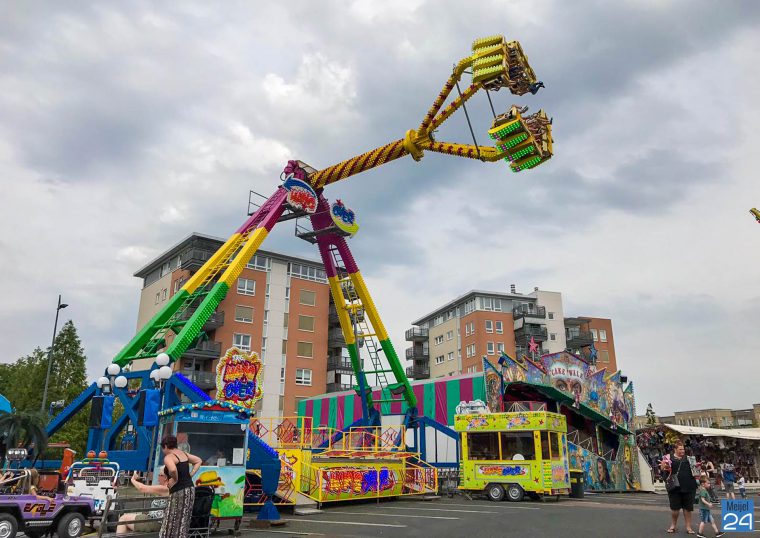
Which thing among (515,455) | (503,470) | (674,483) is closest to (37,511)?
(674,483)

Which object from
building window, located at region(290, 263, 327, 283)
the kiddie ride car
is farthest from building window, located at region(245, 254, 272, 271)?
the kiddie ride car

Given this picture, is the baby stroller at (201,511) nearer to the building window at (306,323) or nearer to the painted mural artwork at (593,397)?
the painted mural artwork at (593,397)

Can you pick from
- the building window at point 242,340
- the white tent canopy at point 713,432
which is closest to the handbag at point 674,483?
the white tent canopy at point 713,432

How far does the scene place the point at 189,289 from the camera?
1948 centimetres

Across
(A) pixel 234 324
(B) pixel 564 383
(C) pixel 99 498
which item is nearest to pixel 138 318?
(A) pixel 234 324

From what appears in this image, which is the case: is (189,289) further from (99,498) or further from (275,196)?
(99,498)

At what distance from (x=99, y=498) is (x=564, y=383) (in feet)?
71.9

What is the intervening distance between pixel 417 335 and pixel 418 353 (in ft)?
7.31

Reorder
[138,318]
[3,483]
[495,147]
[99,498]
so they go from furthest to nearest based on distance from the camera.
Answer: [138,318] → [495,147] → [99,498] → [3,483]

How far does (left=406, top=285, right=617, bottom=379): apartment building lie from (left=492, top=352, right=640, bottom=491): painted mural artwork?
2589 cm

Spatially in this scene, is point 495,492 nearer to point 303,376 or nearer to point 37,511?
point 37,511

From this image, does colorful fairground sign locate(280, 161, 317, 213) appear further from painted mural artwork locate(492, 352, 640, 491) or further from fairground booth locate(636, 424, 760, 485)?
fairground booth locate(636, 424, 760, 485)

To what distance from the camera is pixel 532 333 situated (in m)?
59.7

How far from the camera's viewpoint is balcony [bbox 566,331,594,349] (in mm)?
63312
